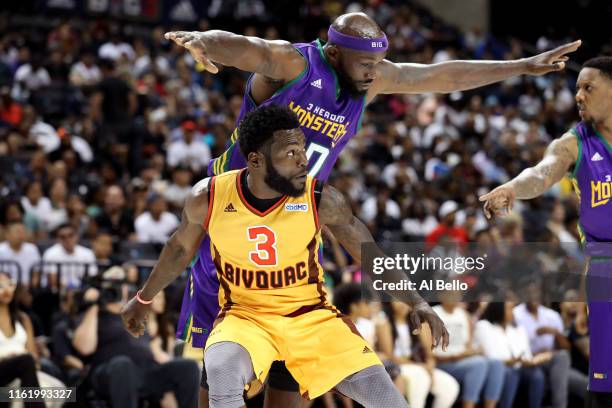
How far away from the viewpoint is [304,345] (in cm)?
452

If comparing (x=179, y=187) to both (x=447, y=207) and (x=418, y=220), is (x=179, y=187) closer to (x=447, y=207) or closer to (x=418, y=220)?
(x=418, y=220)

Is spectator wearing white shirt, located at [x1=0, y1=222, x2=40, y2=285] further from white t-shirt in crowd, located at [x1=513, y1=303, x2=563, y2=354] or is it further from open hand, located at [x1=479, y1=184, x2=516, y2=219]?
open hand, located at [x1=479, y1=184, x2=516, y2=219]

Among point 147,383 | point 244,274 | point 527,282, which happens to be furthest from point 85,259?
point 244,274

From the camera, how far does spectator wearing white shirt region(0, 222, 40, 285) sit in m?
9.26

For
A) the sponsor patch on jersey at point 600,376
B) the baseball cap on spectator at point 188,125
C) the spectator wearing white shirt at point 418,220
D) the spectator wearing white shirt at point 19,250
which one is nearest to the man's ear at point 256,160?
the sponsor patch on jersey at point 600,376

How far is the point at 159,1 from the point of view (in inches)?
774

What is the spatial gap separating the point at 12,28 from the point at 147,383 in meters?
11.4

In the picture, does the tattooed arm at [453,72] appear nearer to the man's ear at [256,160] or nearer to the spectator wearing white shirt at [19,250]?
the man's ear at [256,160]

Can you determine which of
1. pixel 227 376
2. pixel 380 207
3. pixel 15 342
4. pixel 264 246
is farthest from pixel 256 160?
pixel 380 207

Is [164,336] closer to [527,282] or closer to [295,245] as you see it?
[527,282]

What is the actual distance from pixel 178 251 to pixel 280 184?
0.65m

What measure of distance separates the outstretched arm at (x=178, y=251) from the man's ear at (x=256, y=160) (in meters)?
0.26

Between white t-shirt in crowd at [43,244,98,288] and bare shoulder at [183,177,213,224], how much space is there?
174 inches

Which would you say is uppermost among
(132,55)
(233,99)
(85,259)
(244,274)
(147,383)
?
(132,55)
